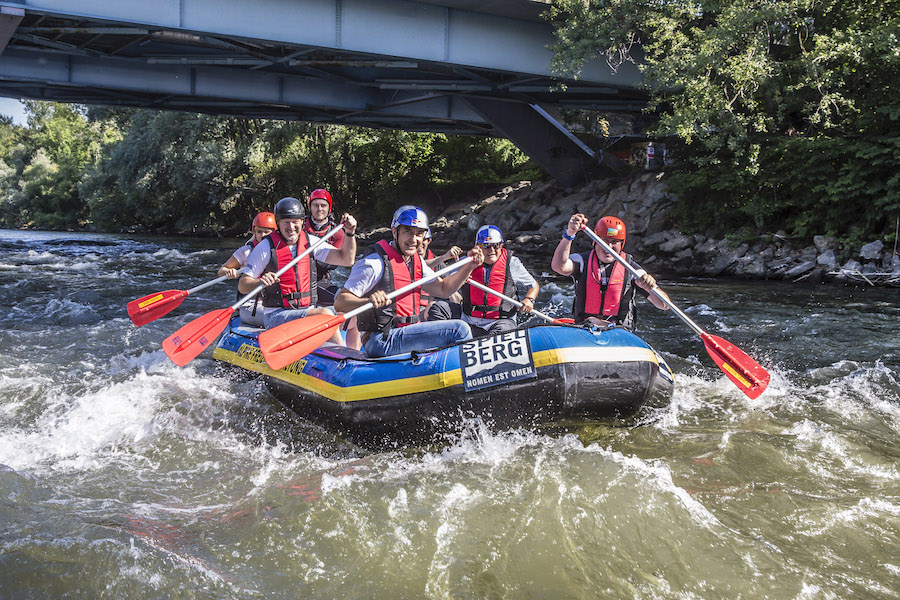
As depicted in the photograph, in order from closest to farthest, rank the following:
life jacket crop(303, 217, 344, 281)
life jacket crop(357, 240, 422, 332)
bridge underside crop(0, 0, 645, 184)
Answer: life jacket crop(357, 240, 422, 332) < life jacket crop(303, 217, 344, 281) < bridge underside crop(0, 0, 645, 184)

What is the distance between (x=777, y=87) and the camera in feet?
44.2

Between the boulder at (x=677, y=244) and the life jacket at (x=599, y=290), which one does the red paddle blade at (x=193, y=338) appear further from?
the boulder at (x=677, y=244)

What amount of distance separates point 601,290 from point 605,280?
90 millimetres

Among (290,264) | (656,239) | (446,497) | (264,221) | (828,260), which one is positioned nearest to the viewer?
(446,497)

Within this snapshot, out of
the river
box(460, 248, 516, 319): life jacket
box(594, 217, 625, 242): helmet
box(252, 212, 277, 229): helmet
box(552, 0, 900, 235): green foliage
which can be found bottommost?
the river

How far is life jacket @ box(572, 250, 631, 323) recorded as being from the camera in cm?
590

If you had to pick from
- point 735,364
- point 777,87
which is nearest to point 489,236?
point 735,364

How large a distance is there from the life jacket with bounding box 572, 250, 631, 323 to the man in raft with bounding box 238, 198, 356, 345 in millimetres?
2135

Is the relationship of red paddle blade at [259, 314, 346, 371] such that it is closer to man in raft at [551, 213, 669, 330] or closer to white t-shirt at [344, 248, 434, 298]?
white t-shirt at [344, 248, 434, 298]

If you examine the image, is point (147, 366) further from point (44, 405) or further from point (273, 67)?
point (273, 67)

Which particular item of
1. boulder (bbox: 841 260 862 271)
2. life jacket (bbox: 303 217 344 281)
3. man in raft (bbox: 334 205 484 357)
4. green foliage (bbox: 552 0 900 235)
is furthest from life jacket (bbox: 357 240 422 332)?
boulder (bbox: 841 260 862 271)

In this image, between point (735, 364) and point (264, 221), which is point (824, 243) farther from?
point (264, 221)

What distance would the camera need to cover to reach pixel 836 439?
5.06 meters

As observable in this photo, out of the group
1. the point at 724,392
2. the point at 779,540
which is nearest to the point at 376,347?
the point at 779,540
